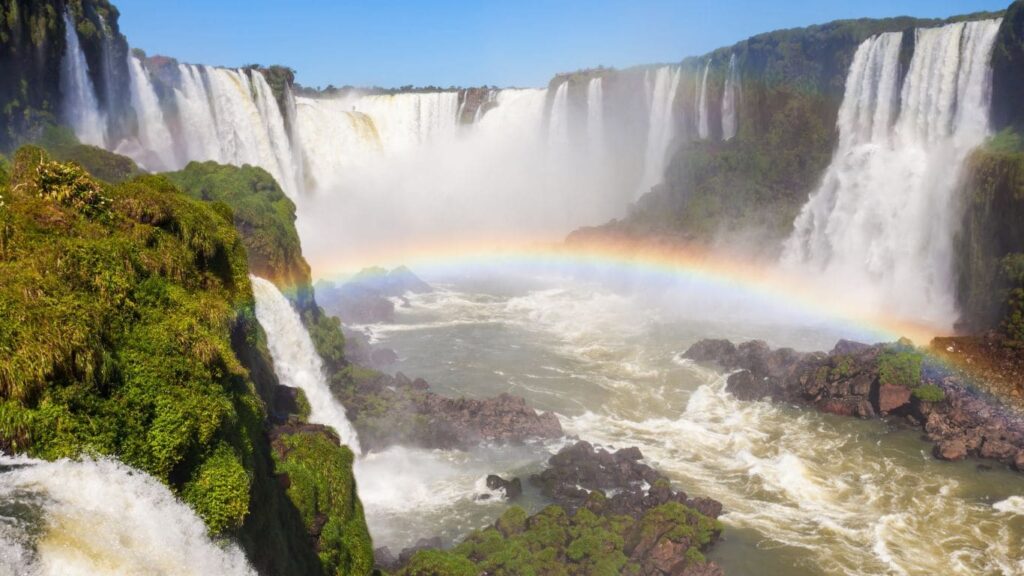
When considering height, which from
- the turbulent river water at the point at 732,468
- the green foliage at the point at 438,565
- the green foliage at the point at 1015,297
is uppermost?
the green foliage at the point at 1015,297

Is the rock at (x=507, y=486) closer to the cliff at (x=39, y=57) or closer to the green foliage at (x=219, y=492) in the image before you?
the green foliage at (x=219, y=492)

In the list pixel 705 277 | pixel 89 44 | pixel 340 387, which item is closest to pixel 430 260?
pixel 705 277

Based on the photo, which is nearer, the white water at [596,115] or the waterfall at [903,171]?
the waterfall at [903,171]

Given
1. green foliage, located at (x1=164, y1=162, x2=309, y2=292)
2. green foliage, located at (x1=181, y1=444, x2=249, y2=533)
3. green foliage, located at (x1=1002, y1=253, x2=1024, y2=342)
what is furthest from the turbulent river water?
green foliage, located at (x1=181, y1=444, x2=249, y2=533)

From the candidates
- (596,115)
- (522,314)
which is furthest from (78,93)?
(596,115)

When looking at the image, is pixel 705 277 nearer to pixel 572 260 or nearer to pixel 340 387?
pixel 572 260

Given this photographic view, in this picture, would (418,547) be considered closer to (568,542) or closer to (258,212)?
(568,542)

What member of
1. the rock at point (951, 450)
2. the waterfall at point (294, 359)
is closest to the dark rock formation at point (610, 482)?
the waterfall at point (294, 359)
